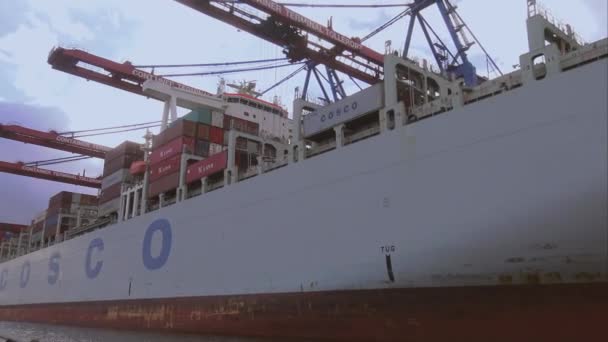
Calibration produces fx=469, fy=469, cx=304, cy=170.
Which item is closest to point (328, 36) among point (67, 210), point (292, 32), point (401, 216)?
point (292, 32)

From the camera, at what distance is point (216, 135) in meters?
17.8

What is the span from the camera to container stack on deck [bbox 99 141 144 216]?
2105 cm

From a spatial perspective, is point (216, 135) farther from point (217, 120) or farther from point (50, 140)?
point (50, 140)

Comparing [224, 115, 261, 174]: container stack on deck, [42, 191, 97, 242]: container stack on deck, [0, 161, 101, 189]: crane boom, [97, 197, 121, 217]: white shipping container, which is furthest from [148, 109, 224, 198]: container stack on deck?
[0, 161, 101, 189]: crane boom

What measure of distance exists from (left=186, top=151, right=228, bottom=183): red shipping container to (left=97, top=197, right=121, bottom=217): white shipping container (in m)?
6.26

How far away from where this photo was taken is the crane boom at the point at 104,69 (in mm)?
20045

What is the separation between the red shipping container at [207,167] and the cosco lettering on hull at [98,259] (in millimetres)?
1939

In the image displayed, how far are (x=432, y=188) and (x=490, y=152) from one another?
4.05 feet

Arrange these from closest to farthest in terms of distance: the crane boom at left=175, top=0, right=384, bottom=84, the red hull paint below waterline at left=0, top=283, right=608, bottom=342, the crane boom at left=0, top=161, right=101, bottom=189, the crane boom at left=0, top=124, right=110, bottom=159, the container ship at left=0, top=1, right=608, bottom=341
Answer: the red hull paint below waterline at left=0, top=283, right=608, bottom=342 → the container ship at left=0, top=1, right=608, bottom=341 → the crane boom at left=175, top=0, right=384, bottom=84 → the crane boom at left=0, top=124, right=110, bottom=159 → the crane boom at left=0, top=161, right=101, bottom=189

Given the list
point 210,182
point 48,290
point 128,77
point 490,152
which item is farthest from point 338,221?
point 48,290

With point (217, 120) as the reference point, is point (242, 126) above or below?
below

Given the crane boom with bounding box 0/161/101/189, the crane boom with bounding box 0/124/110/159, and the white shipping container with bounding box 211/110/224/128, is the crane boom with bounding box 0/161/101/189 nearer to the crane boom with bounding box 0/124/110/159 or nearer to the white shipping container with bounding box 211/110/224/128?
the crane boom with bounding box 0/124/110/159

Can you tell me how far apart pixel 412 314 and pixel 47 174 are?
28505mm

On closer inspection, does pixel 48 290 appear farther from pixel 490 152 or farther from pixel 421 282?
pixel 490 152
